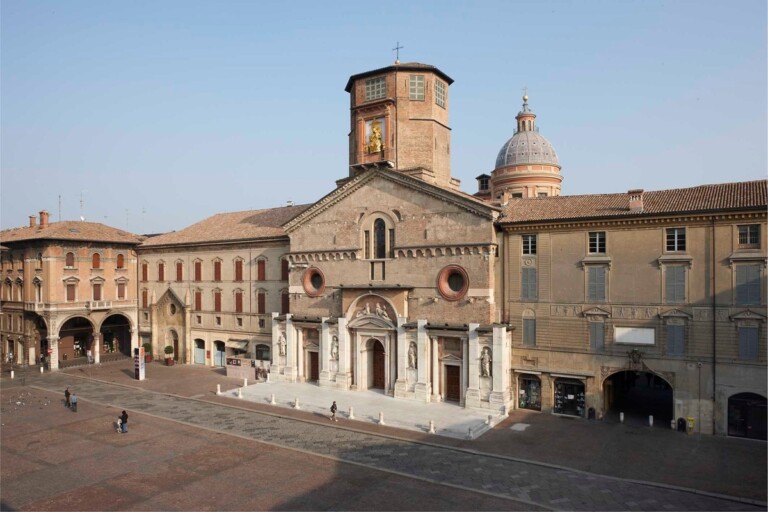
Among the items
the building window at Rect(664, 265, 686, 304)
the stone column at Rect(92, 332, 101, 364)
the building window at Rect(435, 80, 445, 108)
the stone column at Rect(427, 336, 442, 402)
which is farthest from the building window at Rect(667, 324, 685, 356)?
the stone column at Rect(92, 332, 101, 364)

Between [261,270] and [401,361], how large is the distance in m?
17.2

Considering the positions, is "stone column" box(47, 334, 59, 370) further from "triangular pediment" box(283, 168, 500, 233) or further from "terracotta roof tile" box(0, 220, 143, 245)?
"triangular pediment" box(283, 168, 500, 233)

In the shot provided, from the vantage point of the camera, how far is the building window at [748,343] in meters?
27.0

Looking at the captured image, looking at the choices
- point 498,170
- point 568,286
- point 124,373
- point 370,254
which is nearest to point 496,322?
point 568,286

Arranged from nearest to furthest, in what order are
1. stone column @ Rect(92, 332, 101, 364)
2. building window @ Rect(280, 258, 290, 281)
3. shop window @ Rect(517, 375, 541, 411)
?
shop window @ Rect(517, 375, 541, 411) → building window @ Rect(280, 258, 290, 281) → stone column @ Rect(92, 332, 101, 364)

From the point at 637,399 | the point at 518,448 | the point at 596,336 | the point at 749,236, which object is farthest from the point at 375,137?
the point at 637,399

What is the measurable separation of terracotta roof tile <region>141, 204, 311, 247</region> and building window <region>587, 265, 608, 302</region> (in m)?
24.3

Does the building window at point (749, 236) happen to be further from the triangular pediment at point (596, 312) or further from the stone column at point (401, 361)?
the stone column at point (401, 361)

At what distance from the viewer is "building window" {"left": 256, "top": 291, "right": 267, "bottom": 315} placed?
151 feet

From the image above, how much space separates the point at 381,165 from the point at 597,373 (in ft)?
63.5

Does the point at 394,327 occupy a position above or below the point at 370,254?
below

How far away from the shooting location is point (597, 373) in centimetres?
→ 3097

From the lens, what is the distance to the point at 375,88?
3994 cm

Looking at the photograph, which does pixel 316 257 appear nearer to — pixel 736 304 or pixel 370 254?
pixel 370 254
